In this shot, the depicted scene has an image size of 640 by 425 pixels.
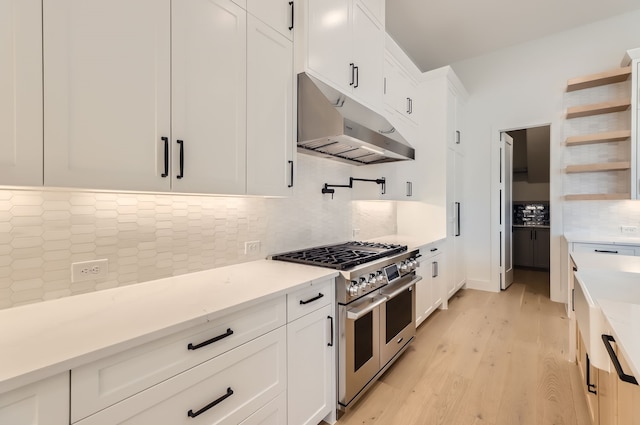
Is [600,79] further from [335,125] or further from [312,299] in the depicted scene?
[312,299]

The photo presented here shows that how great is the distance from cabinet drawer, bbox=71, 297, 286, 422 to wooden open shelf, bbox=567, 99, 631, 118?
4.38 m

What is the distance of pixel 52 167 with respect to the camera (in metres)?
0.98

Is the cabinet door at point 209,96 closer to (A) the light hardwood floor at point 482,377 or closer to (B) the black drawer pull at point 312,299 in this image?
(B) the black drawer pull at point 312,299

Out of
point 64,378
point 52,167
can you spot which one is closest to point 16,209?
point 52,167

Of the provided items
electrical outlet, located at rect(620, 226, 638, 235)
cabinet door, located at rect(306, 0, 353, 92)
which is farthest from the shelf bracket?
electrical outlet, located at rect(620, 226, 638, 235)

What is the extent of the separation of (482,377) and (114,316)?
8.07 feet

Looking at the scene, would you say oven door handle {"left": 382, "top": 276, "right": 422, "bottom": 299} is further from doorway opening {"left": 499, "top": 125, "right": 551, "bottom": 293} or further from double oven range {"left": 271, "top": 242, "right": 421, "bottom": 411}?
doorway opening {"left": 499, "top": 125, "right": 551, "bottom": 293}

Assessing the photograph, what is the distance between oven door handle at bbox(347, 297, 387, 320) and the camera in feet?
5.75

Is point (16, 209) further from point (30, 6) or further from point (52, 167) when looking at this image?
point (30, 6)

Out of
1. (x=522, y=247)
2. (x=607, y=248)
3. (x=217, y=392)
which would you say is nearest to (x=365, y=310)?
(x=217, y=392)

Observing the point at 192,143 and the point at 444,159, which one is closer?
the point at 192,143

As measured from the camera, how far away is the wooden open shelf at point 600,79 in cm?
333

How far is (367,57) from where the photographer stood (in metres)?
2.50

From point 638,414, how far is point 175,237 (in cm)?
192
